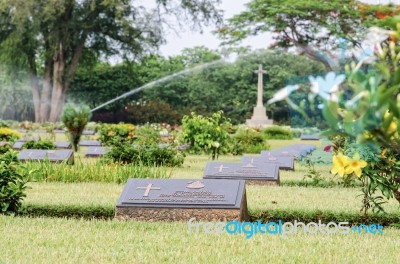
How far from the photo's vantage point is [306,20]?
3438 centimetres

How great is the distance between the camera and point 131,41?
37.8 m

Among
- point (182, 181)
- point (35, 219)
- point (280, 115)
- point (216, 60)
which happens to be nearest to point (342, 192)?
point (182, 181)

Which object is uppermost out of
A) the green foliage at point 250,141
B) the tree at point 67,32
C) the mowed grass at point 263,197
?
the tree at point 67,32

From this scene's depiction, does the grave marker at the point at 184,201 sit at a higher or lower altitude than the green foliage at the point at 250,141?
higher

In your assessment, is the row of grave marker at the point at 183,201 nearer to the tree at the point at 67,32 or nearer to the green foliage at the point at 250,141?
the green foliage at the point at 250,141

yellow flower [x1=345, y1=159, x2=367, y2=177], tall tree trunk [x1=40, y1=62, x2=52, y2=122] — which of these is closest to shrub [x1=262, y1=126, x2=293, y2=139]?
tall tree trunk [x1=40, y1=62, x2=52, y2=122]

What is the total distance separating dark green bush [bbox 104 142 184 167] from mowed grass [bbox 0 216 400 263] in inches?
274

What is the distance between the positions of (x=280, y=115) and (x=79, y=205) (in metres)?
37.2

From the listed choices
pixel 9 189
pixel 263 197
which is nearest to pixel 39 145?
pixel 263 197

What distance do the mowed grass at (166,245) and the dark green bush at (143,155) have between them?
695 cm

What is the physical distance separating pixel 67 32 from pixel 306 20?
37.7ft

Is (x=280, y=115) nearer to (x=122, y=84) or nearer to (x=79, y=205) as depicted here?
(x=122, y=84)

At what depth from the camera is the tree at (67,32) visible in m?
36.1

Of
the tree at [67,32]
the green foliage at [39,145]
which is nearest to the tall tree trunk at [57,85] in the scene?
the tree at [67,32]
